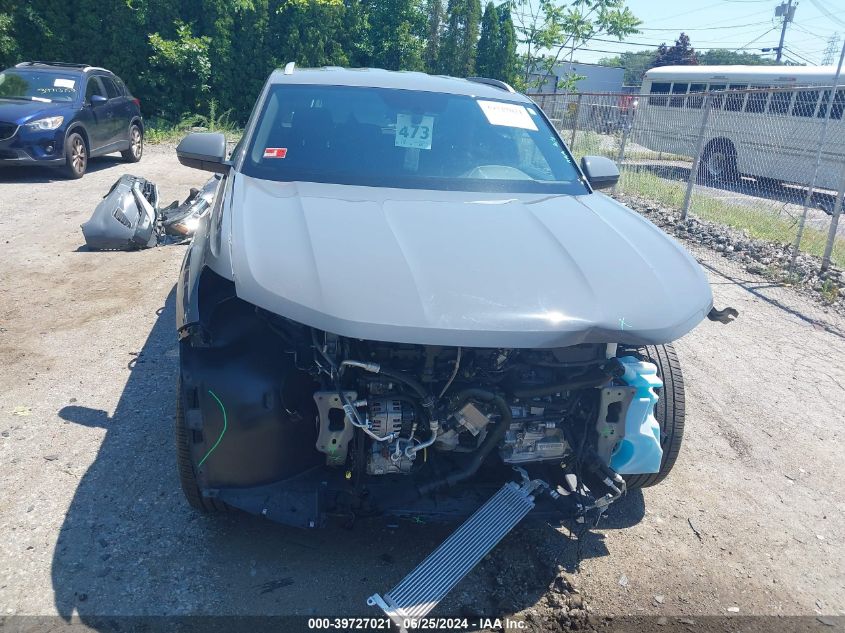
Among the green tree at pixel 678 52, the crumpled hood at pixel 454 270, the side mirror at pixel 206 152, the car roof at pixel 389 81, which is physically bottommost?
the crumpled hood at pixel 454 270

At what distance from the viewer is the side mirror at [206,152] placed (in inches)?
143

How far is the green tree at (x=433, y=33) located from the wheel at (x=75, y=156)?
42.9 feet

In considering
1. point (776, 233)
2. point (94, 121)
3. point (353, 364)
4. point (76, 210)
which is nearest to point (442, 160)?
point (353, 364)

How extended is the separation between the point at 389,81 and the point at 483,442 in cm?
253

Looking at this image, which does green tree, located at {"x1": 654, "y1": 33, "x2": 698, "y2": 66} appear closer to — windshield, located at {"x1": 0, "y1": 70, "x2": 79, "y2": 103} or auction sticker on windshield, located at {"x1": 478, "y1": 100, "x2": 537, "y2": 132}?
windshield, located at {"x1": 0, "y1": 70, "x2": 79, "y2": 103}

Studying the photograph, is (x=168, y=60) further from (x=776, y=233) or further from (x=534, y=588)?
(x=534, y=588)

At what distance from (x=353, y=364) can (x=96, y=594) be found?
1.33 meters

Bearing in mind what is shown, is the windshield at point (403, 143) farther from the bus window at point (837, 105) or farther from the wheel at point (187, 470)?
the bus window at point (837, 105)

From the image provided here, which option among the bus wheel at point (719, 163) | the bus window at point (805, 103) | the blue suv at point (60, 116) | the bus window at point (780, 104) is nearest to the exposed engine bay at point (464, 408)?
the blue suv at point (60, 116)

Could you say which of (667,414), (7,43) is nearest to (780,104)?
(667,414)

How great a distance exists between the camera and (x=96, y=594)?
2.41m

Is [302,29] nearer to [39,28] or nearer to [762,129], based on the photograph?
[39,28]

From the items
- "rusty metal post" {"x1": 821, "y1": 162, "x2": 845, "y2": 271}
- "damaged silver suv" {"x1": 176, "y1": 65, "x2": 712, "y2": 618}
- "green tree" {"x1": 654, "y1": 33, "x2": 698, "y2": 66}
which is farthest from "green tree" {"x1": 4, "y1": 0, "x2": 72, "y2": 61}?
"green tree" {"x1": 654, "y1": 33, "x2": 698, "y2": 66}

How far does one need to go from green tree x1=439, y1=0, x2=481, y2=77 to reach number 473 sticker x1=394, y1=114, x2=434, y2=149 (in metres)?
18.0
